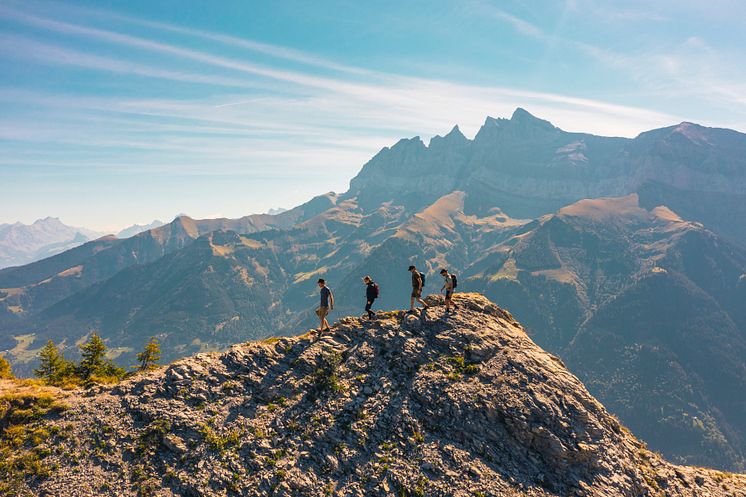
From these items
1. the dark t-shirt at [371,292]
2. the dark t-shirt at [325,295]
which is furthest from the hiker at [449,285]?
the dark t-shirt at [325,295]

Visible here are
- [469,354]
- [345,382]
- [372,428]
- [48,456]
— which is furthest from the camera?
[469,354]

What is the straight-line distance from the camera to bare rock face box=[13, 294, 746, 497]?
78.6 feet

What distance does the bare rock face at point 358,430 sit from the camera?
24.0m

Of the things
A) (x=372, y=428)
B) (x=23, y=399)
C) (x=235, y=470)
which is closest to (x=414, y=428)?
(x=372, y=428)

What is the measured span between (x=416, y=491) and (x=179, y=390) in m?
18.6

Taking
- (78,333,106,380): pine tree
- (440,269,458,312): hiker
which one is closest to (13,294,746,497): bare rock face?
(440,269,458,312): hiker

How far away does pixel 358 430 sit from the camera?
26.9 meters

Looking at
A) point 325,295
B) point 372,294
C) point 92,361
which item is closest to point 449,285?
point 372,294

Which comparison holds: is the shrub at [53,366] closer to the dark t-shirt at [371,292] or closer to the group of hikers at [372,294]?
the group of hikers at [372,294]

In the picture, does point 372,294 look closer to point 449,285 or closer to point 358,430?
point 449,285

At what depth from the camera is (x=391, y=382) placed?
98.3ft

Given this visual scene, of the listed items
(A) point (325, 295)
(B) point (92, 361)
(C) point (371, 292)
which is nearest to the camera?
(A) point (325, 295)

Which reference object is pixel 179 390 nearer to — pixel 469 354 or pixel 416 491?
pixel 416 491

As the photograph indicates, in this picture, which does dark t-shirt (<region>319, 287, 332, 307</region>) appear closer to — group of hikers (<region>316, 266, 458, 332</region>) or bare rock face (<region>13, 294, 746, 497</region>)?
group of hikers (<region>316, 266, 458, 332</region>)
